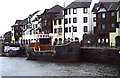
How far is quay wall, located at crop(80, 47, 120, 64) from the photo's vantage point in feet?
164

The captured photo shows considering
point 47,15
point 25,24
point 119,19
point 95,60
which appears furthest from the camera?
point 25,24

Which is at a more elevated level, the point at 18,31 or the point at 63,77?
the point at 18,31

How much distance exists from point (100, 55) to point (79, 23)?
24.6 meters

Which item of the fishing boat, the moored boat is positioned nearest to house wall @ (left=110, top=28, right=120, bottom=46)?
the fishing boat

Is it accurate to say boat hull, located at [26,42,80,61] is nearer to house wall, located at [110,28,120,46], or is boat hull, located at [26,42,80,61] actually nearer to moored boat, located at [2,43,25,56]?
house wall, located at [110,28,120,46]

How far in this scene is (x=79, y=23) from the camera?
7638 cm

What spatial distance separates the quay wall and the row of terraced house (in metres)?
2.18

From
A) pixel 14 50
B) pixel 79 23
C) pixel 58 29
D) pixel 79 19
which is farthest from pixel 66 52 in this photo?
Result: pixel 58 29

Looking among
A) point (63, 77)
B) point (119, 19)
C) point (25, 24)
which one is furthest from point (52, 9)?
point (63, 77)

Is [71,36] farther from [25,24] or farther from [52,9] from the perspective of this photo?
[25,24]

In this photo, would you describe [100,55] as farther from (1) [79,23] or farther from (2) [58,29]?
(2) [58,29]

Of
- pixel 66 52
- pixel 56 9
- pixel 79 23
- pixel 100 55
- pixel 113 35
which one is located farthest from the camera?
pixel 56 9

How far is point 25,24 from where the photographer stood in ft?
366

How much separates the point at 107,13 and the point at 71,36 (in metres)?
14.5
